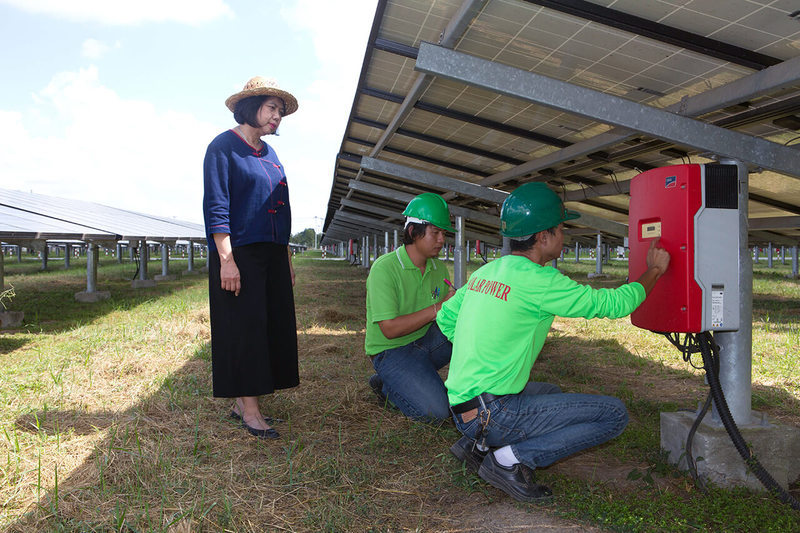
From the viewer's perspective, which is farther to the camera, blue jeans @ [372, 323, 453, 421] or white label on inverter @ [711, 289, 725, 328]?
blue jeans @ [372, 323, 453, 421]

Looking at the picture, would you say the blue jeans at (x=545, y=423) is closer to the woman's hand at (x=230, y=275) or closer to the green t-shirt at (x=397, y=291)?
the green t-shirt at (x=397, y=291)

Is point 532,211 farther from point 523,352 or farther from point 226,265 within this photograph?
point 226,265

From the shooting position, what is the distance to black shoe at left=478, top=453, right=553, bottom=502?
2289 millimetres

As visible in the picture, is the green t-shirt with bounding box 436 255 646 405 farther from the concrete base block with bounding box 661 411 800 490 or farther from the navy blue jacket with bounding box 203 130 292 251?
the navy blue jacket with bounding box 203 130 292 251

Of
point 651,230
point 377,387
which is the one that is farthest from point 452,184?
point 651,230

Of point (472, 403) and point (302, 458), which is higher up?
point (472, 403)

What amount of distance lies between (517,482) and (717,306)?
1219 mm

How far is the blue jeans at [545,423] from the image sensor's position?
2.35 meters

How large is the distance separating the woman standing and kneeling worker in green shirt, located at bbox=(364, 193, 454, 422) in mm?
670

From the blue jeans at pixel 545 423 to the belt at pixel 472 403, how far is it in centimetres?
2

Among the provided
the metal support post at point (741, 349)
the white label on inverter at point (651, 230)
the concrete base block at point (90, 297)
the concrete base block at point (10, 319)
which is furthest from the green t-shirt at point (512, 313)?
the concrete base block at point (90, 297)

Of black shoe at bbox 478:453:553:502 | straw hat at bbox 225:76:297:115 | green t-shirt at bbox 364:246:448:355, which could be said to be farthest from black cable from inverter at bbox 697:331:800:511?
straw hat at bbox 225:76:297:115

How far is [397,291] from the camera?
336 cm

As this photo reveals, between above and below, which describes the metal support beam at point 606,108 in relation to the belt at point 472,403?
above
